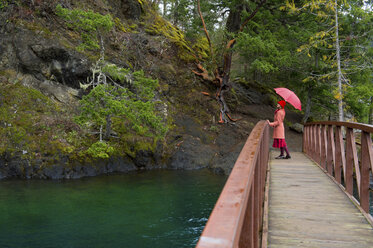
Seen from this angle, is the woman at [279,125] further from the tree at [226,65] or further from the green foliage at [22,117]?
the green foliage at [22,117]

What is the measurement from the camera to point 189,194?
9719mm

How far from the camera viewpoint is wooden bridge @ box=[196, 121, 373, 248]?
127cm

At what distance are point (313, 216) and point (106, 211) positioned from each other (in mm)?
5560

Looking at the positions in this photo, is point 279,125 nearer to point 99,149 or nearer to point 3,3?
point 99,149

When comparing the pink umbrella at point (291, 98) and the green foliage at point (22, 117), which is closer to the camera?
the pink umbrella at point (291, 98)

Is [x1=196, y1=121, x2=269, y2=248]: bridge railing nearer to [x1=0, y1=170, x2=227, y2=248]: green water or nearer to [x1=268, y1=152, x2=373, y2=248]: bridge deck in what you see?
[x1=268, y1=152, x2=373, y2=248]: bridge deck

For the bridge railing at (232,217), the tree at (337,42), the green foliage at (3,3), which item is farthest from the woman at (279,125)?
the green foliage at (3,3)

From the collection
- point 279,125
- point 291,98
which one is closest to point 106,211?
point 279,125

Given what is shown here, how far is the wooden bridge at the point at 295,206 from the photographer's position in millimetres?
1269

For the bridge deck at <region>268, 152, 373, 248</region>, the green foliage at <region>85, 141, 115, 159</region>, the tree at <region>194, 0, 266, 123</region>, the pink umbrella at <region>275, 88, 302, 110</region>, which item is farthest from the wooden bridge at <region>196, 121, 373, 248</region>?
the tree at <region>194, 0, 266, 123</region>

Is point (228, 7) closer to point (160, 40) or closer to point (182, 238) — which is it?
point (160, 40)

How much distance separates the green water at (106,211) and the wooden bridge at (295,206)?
280 centimetres

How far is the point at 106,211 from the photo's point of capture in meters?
7.95

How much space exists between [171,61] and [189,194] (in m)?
10.7
